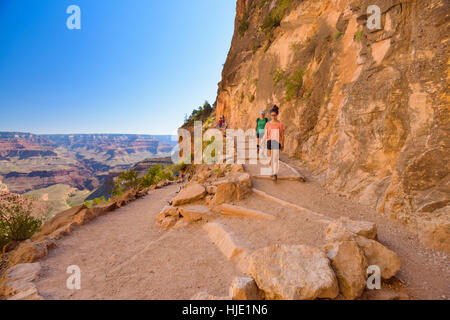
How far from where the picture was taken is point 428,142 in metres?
3.40

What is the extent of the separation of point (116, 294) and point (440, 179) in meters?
4.97

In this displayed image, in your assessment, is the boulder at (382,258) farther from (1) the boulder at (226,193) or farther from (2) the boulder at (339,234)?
(1) the boulder at (226,193)

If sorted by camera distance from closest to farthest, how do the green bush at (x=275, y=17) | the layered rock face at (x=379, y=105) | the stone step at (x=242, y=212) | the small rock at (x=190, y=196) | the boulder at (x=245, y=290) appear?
the boulder at (x=245, y=290), the layered rock face at (x=379, y=105), the stone step at (x=242, y=212), the small rock at (x=190, y=196), the green bush at (x=275, y=17)

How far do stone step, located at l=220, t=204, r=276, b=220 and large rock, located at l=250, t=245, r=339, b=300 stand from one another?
1.91m

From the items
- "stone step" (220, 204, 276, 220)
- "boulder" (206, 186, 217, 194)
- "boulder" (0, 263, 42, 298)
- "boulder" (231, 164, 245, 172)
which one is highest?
"boulder" (231, 164, 245, 172)

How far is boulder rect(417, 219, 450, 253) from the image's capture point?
9.17ft

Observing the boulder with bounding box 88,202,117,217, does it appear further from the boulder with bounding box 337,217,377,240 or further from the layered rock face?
the layered rock face

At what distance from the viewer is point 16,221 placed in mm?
5418

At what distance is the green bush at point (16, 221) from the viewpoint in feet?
17.1

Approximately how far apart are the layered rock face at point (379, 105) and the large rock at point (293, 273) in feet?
7.83

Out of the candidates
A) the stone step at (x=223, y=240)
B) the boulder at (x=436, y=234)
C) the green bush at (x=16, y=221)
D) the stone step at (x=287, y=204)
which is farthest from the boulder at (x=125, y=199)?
the boulder at (x=436, y=234)

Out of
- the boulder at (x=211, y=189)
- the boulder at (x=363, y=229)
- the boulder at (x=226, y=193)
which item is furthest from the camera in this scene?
the boulder at (x=211, y=189)

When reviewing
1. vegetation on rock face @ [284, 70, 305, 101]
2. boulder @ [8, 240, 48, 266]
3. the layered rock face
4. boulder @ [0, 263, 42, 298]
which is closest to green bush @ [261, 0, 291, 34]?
the layered rock face

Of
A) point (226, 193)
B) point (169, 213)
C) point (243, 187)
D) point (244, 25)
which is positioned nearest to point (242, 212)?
point (226, 193)
